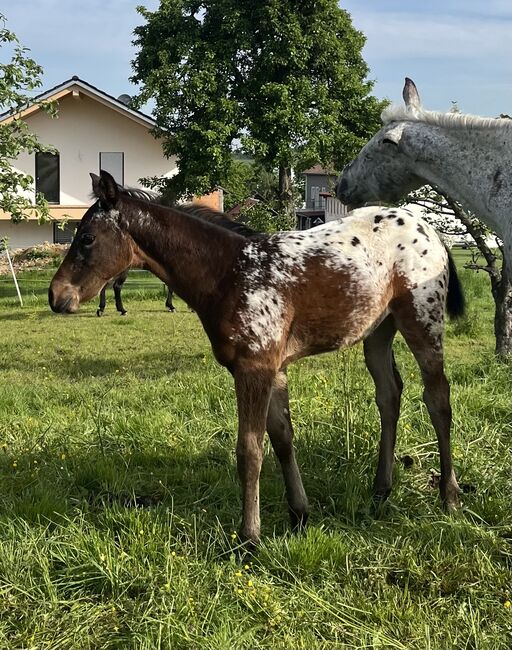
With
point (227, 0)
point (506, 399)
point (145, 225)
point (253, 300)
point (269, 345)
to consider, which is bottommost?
point (506, 399)

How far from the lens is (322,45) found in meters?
15.9

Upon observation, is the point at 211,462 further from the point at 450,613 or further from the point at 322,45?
the point at 322,45

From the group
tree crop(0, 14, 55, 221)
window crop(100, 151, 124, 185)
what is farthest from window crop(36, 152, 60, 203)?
tree crop(0, 14, 55, 221)

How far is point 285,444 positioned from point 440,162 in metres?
1.83

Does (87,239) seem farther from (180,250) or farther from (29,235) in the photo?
(29,235)

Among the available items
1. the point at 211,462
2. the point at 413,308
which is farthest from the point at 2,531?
the point at 413,308

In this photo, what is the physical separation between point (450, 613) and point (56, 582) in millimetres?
1799

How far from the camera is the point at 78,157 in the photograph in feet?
80.4

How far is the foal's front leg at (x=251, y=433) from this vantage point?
3.23 metres

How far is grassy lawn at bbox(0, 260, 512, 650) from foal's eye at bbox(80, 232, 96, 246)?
4.77 feet

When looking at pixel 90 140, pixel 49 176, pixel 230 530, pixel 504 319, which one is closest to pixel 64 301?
pixel 230 530

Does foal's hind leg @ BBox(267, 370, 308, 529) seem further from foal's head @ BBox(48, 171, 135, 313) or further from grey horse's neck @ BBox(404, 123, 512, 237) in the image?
grey horse's neck @ BBox(404, 123, 512, 237)

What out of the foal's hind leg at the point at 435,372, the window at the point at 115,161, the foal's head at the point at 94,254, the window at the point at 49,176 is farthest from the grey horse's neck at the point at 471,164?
the window at the point at 49,176

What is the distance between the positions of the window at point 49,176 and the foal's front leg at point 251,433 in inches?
911
